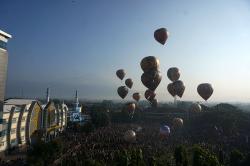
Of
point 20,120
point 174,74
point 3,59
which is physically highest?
point 3,59

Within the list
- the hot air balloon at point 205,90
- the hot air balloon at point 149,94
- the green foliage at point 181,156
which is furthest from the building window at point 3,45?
the green foliage at point 181,156

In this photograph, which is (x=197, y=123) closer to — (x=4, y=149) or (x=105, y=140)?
(x=105, y=140)

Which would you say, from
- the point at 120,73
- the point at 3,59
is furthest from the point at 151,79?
the point at 3,59

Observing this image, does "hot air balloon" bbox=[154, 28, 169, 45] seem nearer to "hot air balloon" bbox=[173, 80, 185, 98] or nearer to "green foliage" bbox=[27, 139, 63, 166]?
"hot air balloon" bbox=[173, 80, 185, 98]

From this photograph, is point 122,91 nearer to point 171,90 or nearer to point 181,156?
point 171,90

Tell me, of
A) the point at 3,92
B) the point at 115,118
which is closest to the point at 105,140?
the point at 3,92
